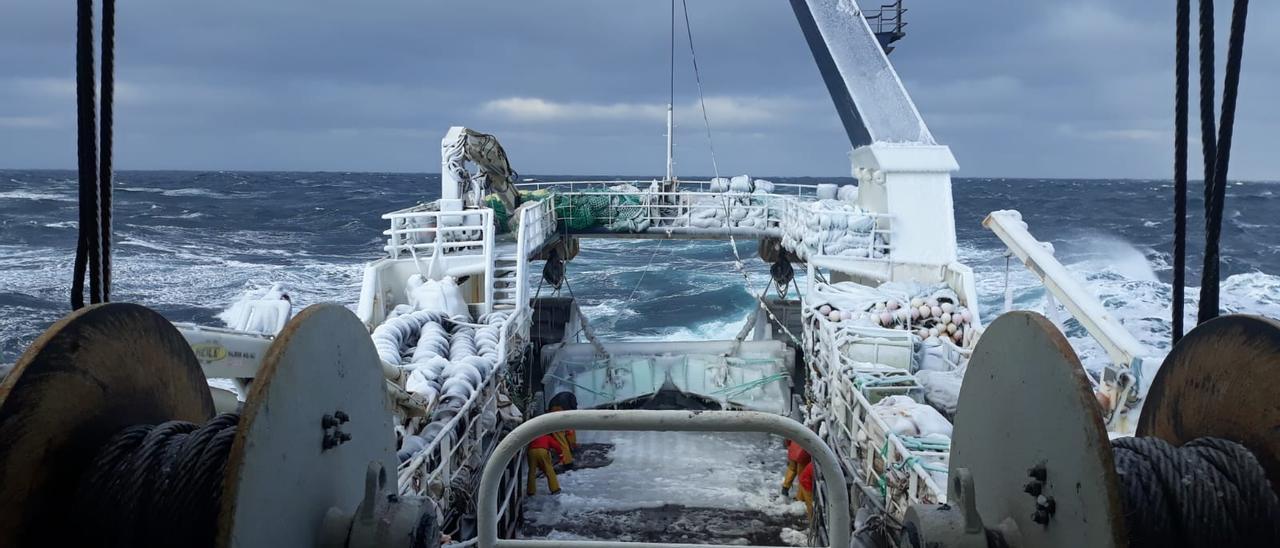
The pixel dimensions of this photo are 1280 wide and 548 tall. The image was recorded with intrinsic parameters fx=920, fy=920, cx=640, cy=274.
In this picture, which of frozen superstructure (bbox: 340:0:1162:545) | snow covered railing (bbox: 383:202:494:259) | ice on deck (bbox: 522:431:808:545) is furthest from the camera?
snow covered railing (bbox: 383:202:494:259)

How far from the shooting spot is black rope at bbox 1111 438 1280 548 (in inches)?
90.0

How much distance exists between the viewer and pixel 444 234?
14570mm

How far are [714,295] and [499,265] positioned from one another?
22427 millimetres

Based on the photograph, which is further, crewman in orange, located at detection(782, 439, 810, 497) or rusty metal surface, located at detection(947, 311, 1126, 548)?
crewman in orange, located at detection(782, 439, 810, 497)

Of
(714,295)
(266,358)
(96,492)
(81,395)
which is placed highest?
(266,358)

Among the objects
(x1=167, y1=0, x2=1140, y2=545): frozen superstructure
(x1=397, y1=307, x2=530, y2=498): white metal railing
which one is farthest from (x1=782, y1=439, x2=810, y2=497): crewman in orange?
(x1=397, y1=307, x2=530, y2=498): white metal railing

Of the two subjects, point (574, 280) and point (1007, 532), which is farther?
point (574, 280)

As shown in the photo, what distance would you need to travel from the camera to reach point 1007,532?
2.44m

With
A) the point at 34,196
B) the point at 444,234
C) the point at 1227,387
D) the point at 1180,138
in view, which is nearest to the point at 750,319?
the point at 444,234

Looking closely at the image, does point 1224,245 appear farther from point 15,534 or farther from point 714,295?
point 15,534

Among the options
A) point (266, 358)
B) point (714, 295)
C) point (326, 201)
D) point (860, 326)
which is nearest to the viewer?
point (266, 358)

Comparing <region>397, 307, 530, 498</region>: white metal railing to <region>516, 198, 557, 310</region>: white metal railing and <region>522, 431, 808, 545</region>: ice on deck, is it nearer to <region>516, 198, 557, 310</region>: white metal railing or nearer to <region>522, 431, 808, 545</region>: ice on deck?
<region>522, 431, 808, 545</region>: ice on deck

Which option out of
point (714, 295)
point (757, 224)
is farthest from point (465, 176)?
point (714, 295)

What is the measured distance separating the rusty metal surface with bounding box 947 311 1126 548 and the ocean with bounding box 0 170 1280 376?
1522 centimetres
